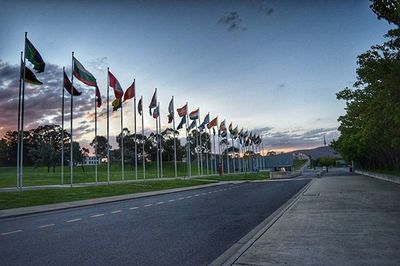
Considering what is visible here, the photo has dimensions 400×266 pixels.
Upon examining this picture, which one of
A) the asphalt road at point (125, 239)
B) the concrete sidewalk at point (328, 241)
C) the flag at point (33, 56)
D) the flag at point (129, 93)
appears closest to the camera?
the concrete sidewalk at point (328, 241)

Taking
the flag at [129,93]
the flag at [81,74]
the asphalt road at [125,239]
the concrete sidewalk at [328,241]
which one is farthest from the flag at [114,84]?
the concrete sidewalk at [328,241]

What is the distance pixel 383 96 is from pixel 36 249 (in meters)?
20.7

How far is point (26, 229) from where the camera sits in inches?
494

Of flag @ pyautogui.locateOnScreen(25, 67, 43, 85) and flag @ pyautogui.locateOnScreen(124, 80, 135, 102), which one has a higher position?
flag @ pyautogui.locateOnScreen(124, 80, 135, 102)

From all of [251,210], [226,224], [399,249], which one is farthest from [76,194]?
[399,249]

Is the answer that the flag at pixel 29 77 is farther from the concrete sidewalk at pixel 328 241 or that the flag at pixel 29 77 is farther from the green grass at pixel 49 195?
the concrete sidewalk at pixel 328 241

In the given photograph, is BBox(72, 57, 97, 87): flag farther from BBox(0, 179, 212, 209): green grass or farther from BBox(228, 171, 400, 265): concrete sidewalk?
BBox(228, 171, 400, 265): concrete sidewalk

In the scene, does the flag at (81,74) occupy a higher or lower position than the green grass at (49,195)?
higher

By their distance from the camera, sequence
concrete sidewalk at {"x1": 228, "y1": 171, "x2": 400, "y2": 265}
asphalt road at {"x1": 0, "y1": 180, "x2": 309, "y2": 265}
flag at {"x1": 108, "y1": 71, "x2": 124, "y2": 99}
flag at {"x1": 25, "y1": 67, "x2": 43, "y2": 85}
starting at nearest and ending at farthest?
concrete sidewalk at {"x1": 228, "y1": 171, "x2": 400, "y2": 265}, asphalt road at {"x1": 0, "y1": 180, "x2": 309, "y2": 265}, flag at {"x1": 25, "y1": 67, "x2": 43, "y2": 85}, flag at {"x1": 108, "y1": 71, "x2": 124, "y2": 99}

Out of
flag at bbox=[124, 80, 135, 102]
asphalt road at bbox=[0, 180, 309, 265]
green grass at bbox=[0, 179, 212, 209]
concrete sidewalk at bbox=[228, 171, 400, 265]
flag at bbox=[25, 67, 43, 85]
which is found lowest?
asphalt road at bbox=[0, 180, 309, 265]

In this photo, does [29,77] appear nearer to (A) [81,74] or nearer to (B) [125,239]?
(A) [81,74]

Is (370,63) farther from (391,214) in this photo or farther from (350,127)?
(350,127)

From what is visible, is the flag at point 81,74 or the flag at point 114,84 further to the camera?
the flag at point 114,84

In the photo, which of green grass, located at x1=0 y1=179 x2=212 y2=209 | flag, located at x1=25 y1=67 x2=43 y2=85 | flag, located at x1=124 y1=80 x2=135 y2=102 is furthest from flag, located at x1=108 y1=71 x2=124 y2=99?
flag, located at x1=25 y1=67 x2=43 y2=85
